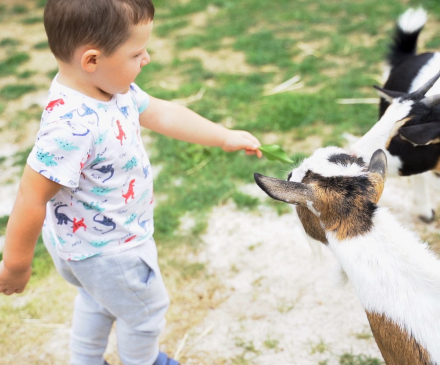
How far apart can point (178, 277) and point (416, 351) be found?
178 centimetres

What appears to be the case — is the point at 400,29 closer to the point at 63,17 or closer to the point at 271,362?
the point at 271,362

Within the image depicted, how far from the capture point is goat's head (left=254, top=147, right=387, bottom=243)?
192cm

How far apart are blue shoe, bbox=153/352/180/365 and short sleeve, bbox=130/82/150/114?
124 centimetres

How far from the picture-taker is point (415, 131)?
2.89 m

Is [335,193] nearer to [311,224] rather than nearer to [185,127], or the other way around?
[311,224]

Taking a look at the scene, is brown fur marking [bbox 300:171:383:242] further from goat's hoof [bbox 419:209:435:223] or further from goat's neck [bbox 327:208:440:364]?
goat's hoof [bbox 419:209:435:223]

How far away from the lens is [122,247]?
83.0 inches

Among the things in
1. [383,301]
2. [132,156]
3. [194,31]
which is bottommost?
[194,31]

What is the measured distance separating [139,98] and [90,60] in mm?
487

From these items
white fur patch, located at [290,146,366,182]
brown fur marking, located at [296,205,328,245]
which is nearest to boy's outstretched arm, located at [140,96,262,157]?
white fur patch, located at [290,146,366,182]

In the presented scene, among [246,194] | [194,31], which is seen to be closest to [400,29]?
Result: [246,194]

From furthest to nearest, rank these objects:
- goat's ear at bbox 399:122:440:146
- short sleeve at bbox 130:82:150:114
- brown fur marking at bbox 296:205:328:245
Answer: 1. goat's ear at bbox 399:122:440:146
2. short sleeve at bbox 130:82:150:114
3. brown fur marking at bbox 296:205:328:245

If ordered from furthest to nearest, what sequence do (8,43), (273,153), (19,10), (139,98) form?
(19,10) < (8,43) < (273,153) < (139,98)

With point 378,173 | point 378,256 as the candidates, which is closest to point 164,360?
point 378,256
